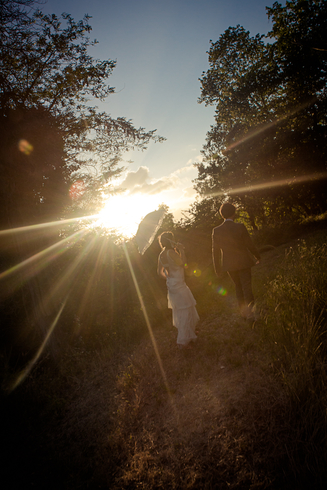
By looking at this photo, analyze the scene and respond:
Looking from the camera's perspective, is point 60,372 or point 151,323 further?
point 151,323

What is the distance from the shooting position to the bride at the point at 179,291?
5219 millimetres

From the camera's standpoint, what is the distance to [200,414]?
325 cm

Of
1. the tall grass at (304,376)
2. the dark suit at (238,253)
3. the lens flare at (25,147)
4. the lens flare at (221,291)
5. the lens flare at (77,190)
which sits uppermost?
the lens flare at (25,147)

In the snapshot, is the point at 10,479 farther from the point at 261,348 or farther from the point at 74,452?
the point at 261,348

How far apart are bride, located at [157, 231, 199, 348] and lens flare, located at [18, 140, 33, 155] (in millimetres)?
4171

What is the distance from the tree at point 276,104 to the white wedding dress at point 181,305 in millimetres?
11663

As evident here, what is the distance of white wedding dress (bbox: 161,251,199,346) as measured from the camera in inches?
205

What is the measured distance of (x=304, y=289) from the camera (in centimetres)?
377

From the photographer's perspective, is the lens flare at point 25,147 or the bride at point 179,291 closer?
the bride at point 179,291

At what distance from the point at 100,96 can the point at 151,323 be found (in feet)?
24.5

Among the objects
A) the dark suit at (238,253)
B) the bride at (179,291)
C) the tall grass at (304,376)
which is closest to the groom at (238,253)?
the dark suit at (238,253)

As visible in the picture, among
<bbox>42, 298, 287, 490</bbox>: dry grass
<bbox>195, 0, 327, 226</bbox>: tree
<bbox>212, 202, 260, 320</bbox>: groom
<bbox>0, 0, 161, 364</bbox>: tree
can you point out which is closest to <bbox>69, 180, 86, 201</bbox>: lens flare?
<bbox>0, 0, 161, 364</bbox>: tree

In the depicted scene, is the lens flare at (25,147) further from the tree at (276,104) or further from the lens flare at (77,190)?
the tree at (276,104)

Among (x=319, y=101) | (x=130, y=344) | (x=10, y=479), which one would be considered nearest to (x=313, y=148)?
(x=319, y=101)
